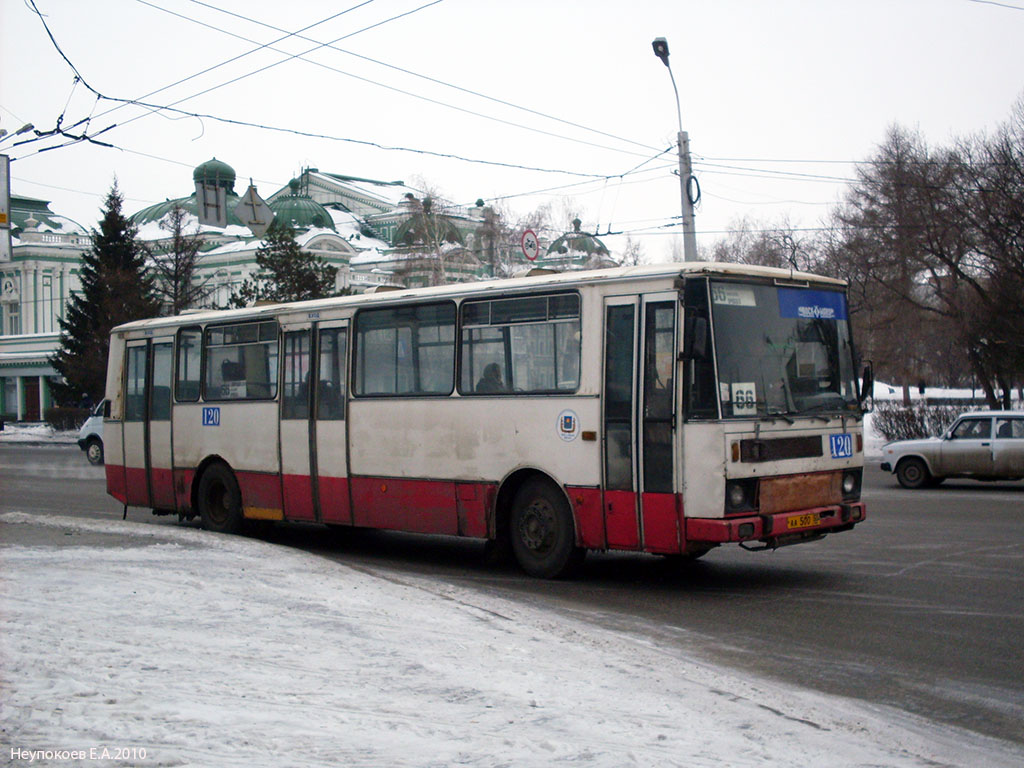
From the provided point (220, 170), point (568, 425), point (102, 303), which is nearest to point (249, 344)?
point (568, 425)

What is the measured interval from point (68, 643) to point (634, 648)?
3537 millimetres

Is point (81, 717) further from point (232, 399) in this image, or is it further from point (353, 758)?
point (232, 399)

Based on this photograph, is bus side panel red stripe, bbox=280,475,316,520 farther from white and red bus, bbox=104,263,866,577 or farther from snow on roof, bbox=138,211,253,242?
snow on roof, bbox=138,211,253,242

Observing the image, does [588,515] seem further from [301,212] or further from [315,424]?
[301,212]

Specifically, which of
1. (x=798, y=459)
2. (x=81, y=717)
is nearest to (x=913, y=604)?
(x=798, y=459)

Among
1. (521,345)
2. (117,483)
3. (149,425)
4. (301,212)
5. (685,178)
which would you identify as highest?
(301,212)

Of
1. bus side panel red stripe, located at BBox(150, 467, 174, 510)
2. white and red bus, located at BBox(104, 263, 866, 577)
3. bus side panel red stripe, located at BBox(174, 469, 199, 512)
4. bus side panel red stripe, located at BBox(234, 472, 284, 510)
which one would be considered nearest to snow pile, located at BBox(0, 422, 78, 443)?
bus side panel red stripe, located at BBox(150, 467, 174, 510)

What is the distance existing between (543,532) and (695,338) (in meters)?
2.64

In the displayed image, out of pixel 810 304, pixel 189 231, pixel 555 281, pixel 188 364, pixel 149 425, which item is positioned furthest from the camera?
pixel 189 231

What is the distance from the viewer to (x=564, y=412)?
10633 millimetres

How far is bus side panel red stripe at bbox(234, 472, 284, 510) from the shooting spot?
13.9 m

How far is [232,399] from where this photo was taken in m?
14.5

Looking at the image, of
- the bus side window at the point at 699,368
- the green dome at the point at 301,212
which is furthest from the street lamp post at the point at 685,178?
the green dome at the point at 301,212

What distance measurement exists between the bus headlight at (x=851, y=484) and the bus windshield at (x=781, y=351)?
0.60m
